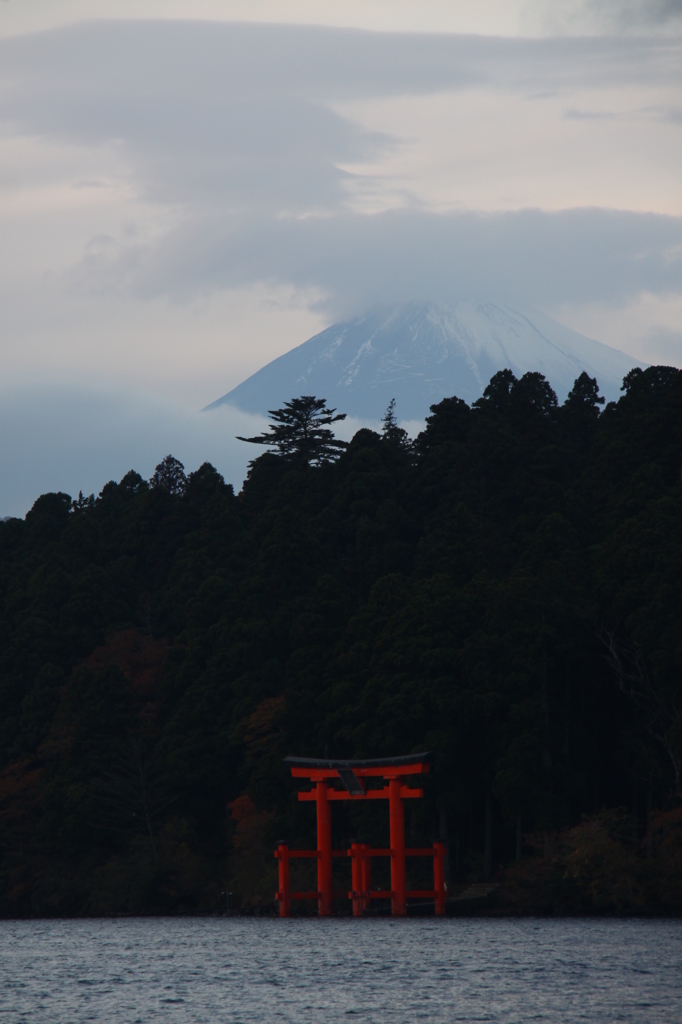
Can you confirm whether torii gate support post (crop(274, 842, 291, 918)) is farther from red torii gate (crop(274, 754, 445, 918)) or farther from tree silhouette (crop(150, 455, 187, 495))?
tree silhouette (crop(150, 455, 187, 495))

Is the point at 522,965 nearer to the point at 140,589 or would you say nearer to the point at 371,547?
the point at 371,547

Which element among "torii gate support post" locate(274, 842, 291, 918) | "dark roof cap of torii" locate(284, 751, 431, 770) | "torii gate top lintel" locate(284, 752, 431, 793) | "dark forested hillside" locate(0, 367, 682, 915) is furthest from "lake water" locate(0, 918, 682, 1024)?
"dark forested hillside" locate(0, 367, 682, 915)

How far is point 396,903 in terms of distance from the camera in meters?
39.8

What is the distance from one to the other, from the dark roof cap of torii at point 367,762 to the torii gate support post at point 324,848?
0.66 meters

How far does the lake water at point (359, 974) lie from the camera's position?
21469 mm

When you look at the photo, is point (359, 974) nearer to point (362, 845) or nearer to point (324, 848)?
point (362, 845)

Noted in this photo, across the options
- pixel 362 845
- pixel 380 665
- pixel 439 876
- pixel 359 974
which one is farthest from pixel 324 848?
pixel 359 974

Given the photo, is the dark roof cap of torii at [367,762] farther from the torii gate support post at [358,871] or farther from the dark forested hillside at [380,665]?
the dark forested hillside at [380,665]

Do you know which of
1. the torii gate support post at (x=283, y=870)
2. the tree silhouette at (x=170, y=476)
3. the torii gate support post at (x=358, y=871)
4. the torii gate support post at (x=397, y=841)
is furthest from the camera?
the tree silhouette at (x=170, y=476)

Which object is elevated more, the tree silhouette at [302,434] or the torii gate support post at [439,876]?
the tree silhouette at [302,434]

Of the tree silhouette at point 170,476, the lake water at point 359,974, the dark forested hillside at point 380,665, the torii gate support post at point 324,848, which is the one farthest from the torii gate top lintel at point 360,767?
the tree silhouette at point 170,476

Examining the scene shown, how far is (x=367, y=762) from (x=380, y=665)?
203 inches

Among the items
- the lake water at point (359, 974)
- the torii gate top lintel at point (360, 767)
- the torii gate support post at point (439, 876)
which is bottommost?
the lake water at point (359, 974)

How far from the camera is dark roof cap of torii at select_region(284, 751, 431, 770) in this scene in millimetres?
38688
